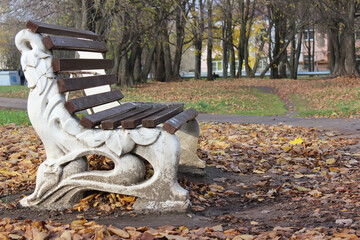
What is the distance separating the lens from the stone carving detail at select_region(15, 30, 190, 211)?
4070 millimetres

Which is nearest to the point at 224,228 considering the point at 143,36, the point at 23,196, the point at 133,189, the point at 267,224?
the point at 267,224

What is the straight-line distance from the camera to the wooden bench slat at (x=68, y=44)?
4.19 meters

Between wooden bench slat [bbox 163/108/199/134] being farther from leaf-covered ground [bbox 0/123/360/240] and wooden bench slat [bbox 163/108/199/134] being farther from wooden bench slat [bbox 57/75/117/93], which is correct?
wooden bench slat [bbox 57/75/117/93]

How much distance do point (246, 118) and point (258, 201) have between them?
26.0 feet

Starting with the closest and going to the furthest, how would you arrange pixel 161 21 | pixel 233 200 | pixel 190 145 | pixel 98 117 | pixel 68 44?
1. pixel 98 117
2. pixel 68 44
3. pixel 233 200
4. pixel 190 145
5. pixel 161 21

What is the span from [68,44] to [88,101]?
1.80ft

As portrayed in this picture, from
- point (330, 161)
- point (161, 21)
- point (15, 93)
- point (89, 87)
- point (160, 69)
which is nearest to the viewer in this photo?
point (89, 87)

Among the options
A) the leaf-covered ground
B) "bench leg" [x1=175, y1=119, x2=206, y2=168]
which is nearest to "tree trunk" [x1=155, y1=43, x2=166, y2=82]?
the leaf-covered ground

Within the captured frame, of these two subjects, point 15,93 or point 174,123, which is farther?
point 15,93

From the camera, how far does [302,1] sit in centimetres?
2736

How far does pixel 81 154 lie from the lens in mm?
4184

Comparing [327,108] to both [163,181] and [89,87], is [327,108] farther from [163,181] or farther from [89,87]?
[163,181]

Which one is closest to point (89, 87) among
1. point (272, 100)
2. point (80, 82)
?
point (80, 82)

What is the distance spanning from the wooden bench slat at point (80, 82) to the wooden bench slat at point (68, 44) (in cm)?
30
